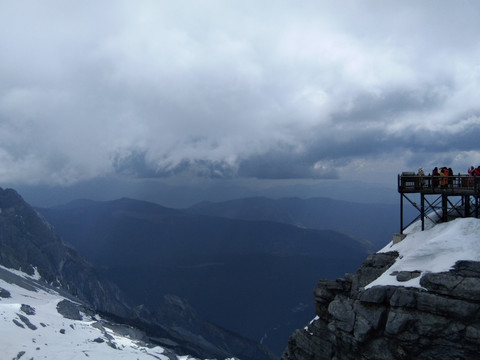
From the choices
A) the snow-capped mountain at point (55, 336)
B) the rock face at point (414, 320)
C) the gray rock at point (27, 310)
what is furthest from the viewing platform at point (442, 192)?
the gray rock at point (27, 310)

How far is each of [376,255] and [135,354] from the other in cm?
12026

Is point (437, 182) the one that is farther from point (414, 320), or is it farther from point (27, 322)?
point (27, 322)

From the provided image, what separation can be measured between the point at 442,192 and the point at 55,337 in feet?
452

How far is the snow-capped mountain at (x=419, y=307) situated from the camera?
80.9 ft

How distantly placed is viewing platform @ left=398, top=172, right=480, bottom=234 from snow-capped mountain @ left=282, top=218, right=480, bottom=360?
3039 mm

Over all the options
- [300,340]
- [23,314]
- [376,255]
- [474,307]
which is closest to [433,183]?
[376,255]

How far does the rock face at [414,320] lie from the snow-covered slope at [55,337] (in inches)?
4337

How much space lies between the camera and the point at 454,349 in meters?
24.4

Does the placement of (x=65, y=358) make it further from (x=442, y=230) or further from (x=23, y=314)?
(x=442, y=230)

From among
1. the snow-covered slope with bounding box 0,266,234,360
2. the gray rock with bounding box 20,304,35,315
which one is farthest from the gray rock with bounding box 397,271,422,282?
the gray rock with bounding box 20,304,35,315

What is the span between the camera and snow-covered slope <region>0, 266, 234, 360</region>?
373 feet

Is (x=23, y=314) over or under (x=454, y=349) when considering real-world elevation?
under

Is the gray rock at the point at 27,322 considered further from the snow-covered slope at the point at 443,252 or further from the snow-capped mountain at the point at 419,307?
the snow-covered slope at the point at 443,252

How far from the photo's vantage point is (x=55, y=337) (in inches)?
5153
